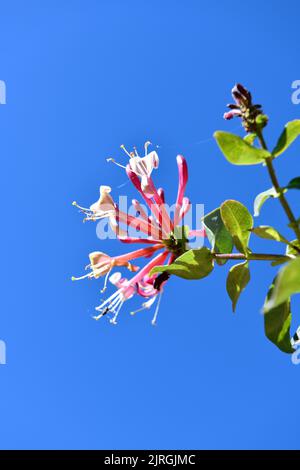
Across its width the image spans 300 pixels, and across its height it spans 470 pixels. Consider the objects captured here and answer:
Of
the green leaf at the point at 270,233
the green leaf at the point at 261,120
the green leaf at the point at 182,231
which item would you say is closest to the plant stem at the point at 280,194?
the green leaf at the point at 261,120

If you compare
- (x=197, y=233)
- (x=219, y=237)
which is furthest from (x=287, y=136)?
(x=197, y=233)

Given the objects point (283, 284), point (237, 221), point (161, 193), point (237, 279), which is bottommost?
point (283, 284)

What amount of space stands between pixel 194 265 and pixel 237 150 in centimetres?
40

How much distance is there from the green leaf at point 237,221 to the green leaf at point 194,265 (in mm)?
82

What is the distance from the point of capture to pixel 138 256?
5.54 ft

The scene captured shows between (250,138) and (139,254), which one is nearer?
(250,138)

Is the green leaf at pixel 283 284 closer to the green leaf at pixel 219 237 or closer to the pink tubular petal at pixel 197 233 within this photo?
the green leaf at pixel 219 237

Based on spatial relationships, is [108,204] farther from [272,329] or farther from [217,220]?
[272,329]

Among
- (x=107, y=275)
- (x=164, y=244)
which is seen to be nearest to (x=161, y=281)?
(x=164, y=244)

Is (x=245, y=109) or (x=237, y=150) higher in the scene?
(x=245, y=109)

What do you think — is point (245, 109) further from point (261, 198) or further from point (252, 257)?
point (252, 257)

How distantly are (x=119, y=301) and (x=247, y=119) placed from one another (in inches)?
33.4

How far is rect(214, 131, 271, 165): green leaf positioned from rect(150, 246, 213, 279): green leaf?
0.35 meters

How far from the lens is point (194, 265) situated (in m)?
1.43
